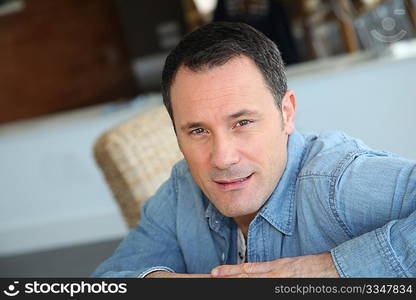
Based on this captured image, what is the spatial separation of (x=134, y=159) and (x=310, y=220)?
67cm

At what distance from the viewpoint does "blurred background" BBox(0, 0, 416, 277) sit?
2465mm

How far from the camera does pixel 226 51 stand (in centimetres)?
77

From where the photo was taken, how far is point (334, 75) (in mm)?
2568

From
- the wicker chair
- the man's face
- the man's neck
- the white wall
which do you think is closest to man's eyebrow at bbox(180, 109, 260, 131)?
the man's face

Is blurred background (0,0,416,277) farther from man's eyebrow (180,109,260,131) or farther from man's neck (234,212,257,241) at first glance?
man's eyebrow (180,109,260,131)

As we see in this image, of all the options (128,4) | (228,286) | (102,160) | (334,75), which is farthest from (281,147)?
(128,4)

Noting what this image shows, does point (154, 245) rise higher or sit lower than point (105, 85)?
lower

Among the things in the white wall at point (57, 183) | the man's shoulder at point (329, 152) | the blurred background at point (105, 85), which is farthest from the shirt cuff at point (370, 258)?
the white wall at point (57, 183)

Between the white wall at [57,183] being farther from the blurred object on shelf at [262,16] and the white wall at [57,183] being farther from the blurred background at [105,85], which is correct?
the blurred object on shelf at [262,16]

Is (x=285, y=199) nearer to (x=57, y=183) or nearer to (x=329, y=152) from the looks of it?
(x=329, y=152)

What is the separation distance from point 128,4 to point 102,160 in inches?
108

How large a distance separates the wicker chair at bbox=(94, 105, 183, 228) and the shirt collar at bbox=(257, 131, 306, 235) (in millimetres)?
574

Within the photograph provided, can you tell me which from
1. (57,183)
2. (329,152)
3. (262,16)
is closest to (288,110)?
(329,152)

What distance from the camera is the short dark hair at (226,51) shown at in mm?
769
